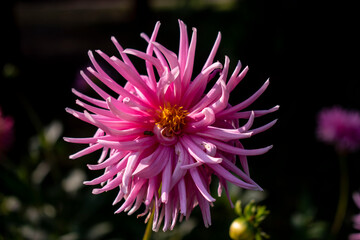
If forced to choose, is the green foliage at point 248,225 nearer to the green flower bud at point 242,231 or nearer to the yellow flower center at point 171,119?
the green flower bud at point 242,231

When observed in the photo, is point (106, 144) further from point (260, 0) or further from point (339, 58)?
point (339, 58)

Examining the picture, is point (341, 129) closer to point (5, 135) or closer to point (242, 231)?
point (242, 231)

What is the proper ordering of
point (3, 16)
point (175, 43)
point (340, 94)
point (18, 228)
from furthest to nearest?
point (175, 43)
point (340, 94)
point (3, 16)
point (18, 228)

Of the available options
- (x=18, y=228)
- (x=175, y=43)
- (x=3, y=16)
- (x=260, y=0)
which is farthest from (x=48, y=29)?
(x=18, y=228)

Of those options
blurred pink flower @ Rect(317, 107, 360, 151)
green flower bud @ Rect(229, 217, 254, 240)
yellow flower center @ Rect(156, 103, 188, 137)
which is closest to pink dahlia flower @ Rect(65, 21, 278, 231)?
yellow flower center @ Rect(156, 103, 188, 137)

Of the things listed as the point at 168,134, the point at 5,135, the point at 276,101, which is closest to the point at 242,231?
the point at 168,134

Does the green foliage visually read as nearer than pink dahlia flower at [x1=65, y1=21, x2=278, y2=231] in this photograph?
No

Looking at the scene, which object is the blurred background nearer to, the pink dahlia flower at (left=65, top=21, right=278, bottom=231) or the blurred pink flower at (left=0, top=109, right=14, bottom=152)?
the blurred pink flower at (left=0, top=109, right=14, bottom=152)
